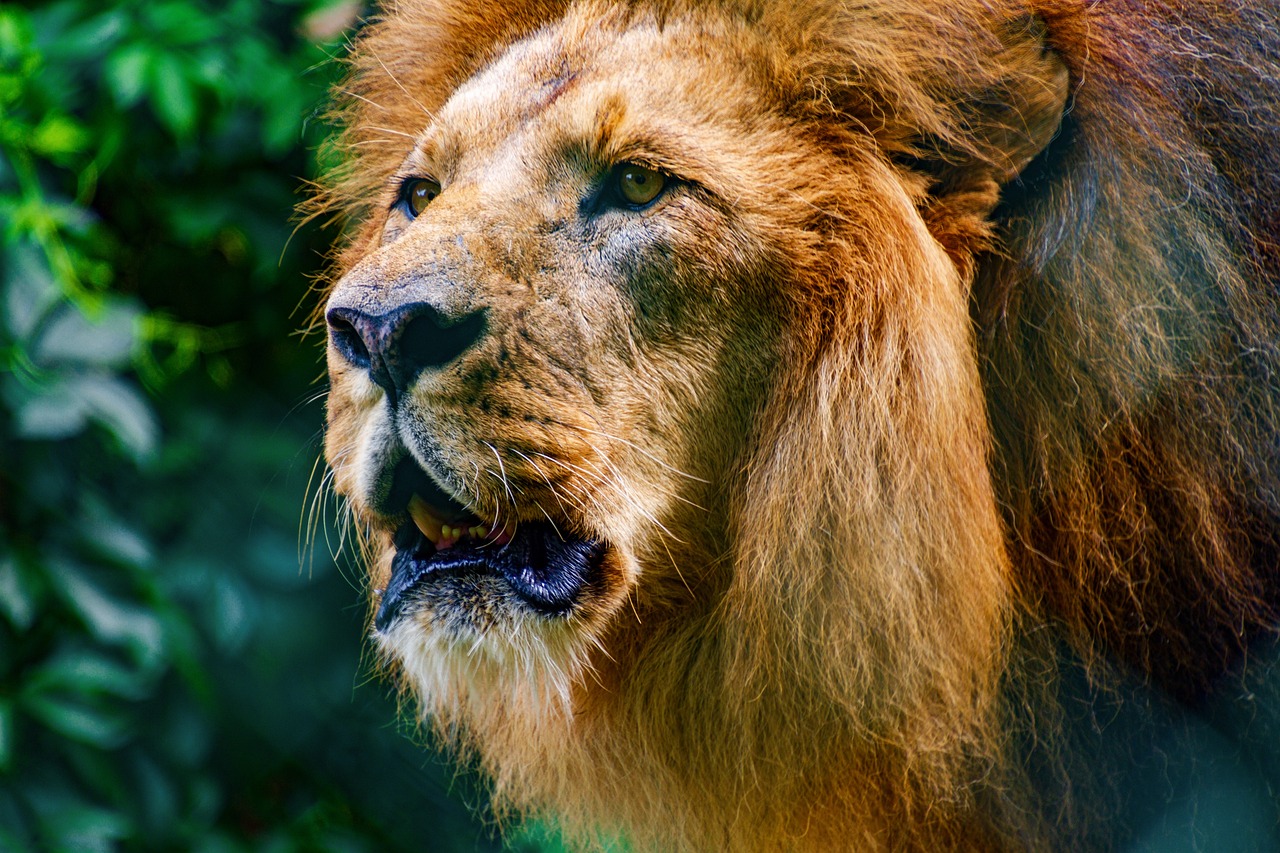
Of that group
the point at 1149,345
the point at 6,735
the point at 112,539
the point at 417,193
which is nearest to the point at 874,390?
the point at 1149,345

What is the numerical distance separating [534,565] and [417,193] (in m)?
0.53

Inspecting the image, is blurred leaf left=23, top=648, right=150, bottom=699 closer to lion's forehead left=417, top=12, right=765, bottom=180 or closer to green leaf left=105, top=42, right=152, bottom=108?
green leaf left=105, top=42, right=152, bottom=108

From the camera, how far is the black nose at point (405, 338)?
4.12 feet

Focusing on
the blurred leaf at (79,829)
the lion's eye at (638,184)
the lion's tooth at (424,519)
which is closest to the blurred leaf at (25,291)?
the blurred leaf at (79,829)

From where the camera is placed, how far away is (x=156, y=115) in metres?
2.47

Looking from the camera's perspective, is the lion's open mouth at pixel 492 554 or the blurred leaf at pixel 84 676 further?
the blurred leaf at pixel 84 676

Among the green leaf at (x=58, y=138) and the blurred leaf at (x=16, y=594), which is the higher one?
the green leaf at (x=58, y=138)

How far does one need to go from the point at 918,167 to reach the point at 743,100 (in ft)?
0.67

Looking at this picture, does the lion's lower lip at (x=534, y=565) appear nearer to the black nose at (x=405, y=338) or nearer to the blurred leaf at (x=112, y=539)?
the black nose at (x=405, y=338)

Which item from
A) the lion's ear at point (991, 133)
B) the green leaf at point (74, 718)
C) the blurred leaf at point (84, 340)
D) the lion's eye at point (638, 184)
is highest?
the lion's ear at point (991, 133)

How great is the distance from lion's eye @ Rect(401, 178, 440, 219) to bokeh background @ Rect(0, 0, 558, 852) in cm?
61

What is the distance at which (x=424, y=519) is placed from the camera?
4.60 feet

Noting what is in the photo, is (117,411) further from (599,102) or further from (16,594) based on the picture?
(599,102)

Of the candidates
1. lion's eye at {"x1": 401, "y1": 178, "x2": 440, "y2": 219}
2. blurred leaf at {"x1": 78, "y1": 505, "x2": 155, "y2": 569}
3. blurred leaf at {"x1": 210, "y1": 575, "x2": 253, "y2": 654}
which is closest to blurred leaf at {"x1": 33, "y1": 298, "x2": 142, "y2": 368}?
blurred leaf at {"x1": 78, "y1": 505, "x2": 155, "y2": 569}
